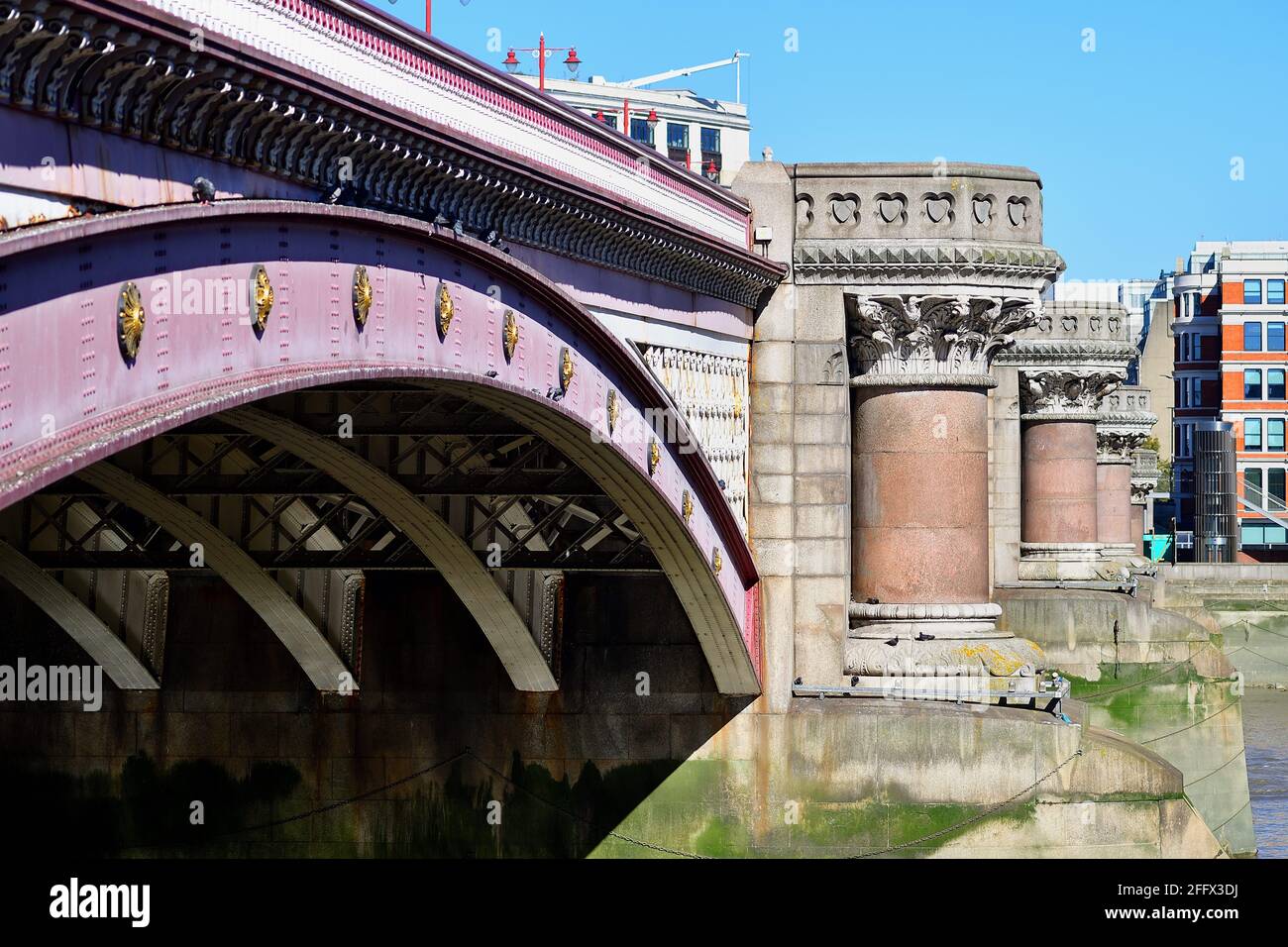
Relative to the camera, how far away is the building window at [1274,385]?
93.8m

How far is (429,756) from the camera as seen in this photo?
2456 centimetres

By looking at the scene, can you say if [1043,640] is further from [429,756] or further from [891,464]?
[429,756]

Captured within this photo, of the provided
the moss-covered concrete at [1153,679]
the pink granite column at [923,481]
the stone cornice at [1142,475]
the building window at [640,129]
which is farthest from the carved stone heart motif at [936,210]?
the building window at [640,129]

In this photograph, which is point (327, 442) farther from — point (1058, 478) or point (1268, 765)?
point (1268, 765)

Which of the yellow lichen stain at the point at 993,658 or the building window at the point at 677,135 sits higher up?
the building window at the point at 677,135

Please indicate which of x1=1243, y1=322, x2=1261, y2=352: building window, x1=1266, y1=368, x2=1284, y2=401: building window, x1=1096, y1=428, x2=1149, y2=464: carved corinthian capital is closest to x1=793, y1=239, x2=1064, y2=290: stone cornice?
x1=1096, y1=428, x2=1149, y2=464: carved corinthian capital

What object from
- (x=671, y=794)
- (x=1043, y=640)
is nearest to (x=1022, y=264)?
(x=671, y=794)

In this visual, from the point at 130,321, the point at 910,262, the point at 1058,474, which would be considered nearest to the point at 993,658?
the point at 910,262

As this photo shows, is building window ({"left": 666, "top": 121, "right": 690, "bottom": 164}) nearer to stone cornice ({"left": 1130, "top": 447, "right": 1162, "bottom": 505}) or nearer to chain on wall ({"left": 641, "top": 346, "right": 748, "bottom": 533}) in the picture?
stone cornice ({"left": 1130, "top": 447, "right": 1162, "bottom": 505})

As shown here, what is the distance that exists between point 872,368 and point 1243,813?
1637 cm

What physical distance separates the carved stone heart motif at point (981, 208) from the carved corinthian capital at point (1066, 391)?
20924 millimetres

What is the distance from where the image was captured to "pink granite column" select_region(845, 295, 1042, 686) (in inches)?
978

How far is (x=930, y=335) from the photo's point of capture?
25.0m

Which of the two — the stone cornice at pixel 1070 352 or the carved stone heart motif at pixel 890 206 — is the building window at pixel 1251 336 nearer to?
the stone cornice at pixel 1070 352
